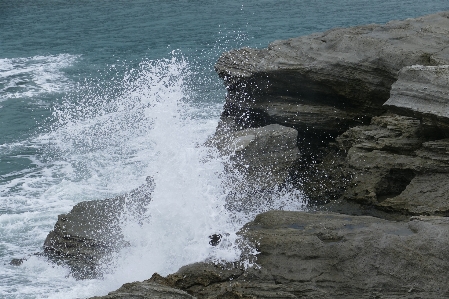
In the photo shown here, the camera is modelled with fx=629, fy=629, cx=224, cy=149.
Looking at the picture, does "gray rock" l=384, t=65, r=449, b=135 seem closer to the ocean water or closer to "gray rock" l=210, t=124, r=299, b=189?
"gray rock" l=210, t=124, r=299, b=189

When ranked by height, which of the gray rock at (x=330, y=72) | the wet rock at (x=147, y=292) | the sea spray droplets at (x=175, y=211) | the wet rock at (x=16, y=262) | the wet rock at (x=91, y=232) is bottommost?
the wet rock at (x=16, y=262)

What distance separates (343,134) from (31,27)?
24.4 m

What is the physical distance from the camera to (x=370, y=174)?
36.1 feet

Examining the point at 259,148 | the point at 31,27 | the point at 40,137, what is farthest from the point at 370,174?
the point at 31,27

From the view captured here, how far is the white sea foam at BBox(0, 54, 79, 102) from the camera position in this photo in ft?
74.6

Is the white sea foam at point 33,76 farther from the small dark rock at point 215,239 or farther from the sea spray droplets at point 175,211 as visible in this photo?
the small dark rock at point 215,239

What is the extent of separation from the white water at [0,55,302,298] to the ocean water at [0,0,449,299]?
0.03m

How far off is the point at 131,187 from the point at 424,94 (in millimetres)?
7569

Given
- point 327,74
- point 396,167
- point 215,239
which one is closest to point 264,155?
point 327,74

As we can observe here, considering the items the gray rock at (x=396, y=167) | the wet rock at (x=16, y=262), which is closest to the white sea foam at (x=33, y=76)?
the wet rock at (x=16, y=262)

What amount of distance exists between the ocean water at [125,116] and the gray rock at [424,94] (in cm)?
302

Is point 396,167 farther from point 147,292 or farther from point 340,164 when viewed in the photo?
point 147,292

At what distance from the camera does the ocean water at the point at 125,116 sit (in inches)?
421

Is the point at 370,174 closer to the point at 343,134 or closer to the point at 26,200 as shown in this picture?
the point at 343,134
